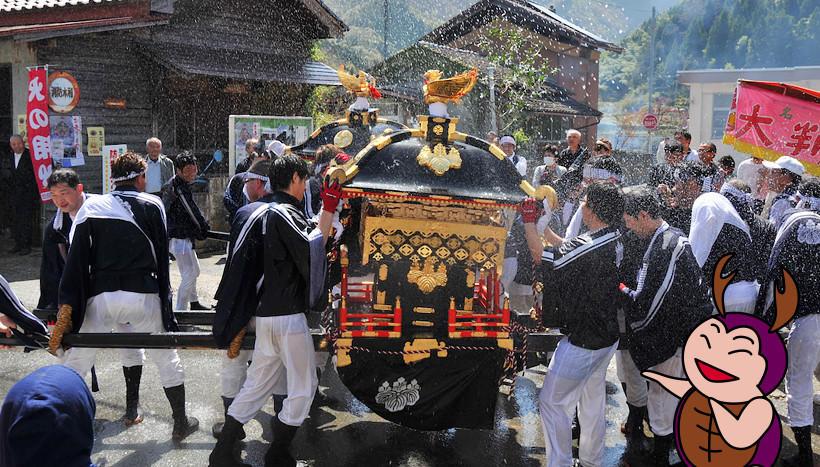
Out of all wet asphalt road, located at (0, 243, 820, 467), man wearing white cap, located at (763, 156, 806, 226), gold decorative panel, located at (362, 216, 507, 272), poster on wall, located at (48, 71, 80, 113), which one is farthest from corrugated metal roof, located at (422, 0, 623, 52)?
gold decorative panel, located at (362, 216, 507, 272)

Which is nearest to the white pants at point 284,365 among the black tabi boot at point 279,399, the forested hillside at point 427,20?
the black tabi boot at point 279,399

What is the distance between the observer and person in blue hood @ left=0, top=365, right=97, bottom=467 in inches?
80.8

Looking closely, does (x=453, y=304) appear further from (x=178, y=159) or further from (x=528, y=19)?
(x=528, y=19)

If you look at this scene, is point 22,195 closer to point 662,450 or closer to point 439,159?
point 439,159

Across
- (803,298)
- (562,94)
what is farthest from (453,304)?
(562,94)

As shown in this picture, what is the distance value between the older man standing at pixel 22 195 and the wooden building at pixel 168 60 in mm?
915

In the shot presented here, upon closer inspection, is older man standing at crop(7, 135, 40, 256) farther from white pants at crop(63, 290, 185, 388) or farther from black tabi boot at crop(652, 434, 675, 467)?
black tabi boot at crop(652, 434, 675, 467)

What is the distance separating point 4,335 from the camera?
13.9 feet

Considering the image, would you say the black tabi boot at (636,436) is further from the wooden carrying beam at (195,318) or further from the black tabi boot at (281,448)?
the wooden carrying beam at (195,318)

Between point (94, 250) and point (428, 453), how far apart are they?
2737 mm

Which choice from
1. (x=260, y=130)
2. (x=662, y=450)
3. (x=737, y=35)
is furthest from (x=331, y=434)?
(x=737, y=35)

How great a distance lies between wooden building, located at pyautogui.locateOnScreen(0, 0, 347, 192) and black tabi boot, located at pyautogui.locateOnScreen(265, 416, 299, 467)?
9298mm

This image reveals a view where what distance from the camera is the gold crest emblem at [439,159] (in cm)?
444

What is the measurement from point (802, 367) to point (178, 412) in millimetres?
4504
